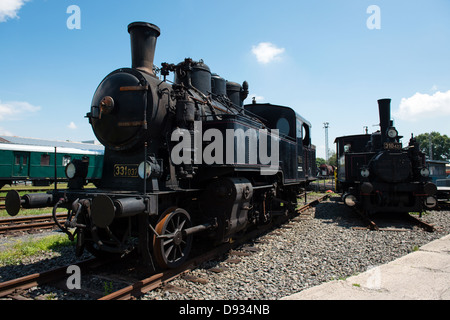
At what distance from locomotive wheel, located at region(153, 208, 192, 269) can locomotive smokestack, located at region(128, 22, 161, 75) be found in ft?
7.80

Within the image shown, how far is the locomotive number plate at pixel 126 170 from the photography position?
15.9 feet

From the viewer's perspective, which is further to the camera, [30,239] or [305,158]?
[305,158]

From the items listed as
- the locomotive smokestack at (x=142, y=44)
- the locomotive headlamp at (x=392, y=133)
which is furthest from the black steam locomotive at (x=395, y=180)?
the locomotive smokestack at (x=142, y=44)

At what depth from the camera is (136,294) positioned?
12.2ft

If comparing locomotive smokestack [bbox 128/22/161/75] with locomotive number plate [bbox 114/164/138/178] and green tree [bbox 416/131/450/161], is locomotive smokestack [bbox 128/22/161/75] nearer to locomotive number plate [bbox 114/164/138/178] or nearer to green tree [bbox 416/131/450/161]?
locomotive number plate [bbox 114/164/138/178]

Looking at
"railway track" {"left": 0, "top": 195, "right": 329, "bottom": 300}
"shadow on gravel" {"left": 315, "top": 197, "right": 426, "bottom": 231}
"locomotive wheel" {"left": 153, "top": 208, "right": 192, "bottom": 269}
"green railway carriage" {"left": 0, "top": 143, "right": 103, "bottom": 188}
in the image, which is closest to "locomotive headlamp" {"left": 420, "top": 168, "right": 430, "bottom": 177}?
"shadow on gravel" {"left": 315, "top": 197, "right": 426, "bottom": 231}

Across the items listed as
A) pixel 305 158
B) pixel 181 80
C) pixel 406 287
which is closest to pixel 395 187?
pixel 305 158

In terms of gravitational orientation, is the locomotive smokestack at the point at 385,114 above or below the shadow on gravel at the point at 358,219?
above

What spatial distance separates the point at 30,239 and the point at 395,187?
Answer: 9.84 meters

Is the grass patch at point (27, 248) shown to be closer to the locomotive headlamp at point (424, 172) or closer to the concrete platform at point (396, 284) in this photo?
the concrete platform at point (396, 284)

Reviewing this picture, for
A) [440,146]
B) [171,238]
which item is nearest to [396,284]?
[171,238]

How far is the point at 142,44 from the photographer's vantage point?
5.10m

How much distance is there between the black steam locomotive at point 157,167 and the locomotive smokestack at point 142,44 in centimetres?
2
